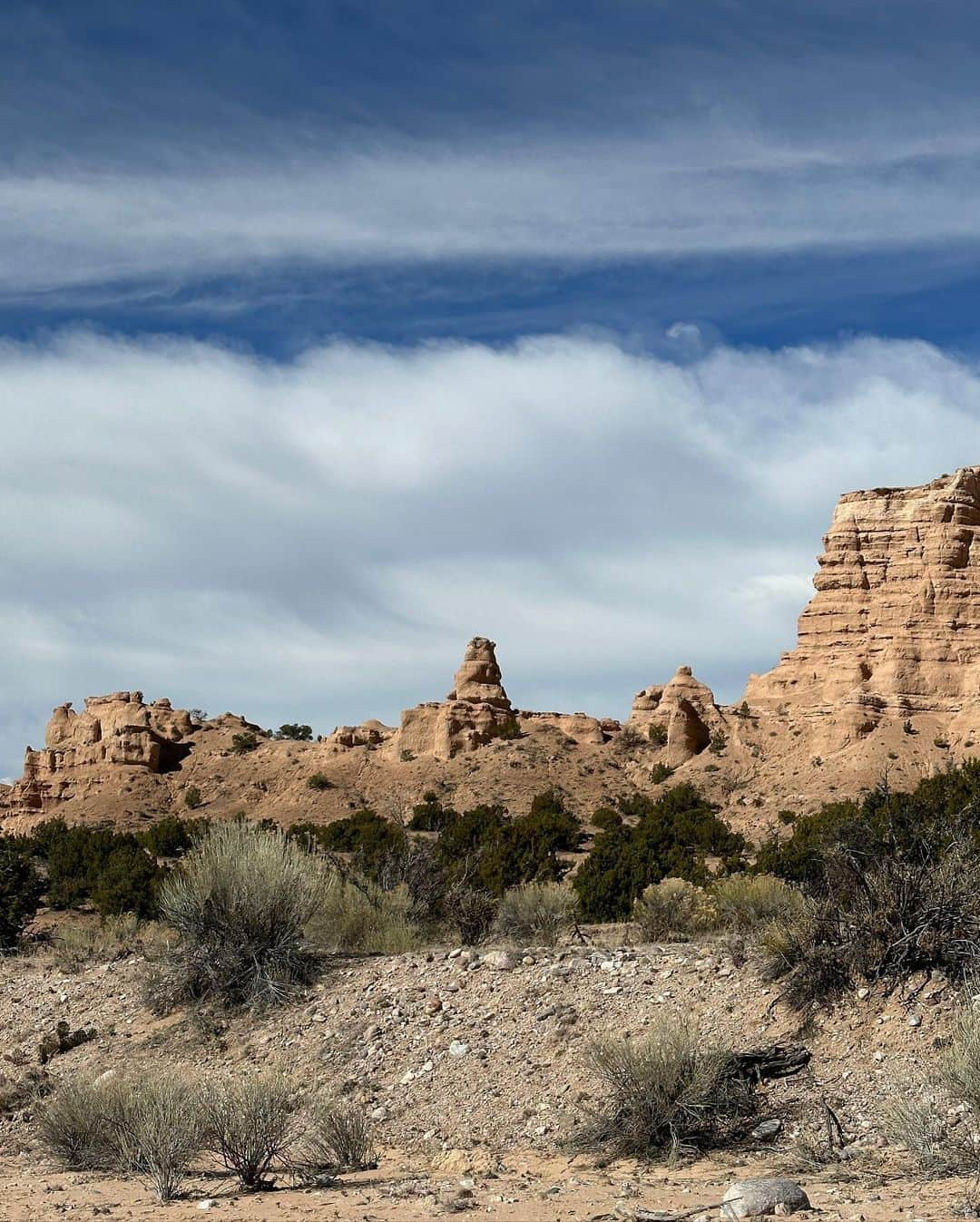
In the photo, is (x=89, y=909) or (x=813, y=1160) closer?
(x=813, y=1160)

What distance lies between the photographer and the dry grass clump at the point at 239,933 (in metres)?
17.1

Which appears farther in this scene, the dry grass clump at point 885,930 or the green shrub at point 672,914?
the green shrub at point 672,914

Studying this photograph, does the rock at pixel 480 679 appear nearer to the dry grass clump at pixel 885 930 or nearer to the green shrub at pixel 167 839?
the green shrub at pixel 167 839

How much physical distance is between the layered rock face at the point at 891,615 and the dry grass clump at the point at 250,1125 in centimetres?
5126

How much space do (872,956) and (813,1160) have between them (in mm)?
2825

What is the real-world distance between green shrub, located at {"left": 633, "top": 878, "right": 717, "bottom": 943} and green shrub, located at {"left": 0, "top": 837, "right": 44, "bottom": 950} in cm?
1245

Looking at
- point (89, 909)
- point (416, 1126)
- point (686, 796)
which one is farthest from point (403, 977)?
point (686, 796)

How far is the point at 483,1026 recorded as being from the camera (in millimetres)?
14789

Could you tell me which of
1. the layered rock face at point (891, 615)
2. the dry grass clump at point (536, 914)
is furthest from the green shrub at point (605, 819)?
the dry grass clump at point (536, 914)

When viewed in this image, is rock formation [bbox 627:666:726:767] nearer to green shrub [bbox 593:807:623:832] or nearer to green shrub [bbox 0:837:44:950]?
green shrub [bbox 593:807:623:832]

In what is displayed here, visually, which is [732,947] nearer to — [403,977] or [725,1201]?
[403,977]

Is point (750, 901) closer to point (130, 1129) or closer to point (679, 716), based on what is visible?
point (130, 1129)

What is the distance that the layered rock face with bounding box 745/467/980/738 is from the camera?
2441 inches

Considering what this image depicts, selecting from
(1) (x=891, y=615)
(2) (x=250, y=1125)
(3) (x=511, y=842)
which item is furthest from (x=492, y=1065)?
(1) (x=891, y=615)
